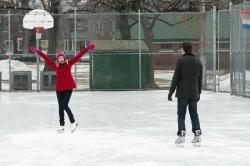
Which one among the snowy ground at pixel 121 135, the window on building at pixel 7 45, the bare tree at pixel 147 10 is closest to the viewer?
the snowy ground at pixel 121 135

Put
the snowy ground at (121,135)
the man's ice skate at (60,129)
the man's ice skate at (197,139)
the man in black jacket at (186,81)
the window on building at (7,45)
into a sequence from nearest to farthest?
the snowy ground at (121,135)
the man in black jacket at (186,81)
the man's ice skate at (197,139)
the man's ice skate at (60,129)
the window on building at (7,45)

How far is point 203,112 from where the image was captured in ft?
49.3

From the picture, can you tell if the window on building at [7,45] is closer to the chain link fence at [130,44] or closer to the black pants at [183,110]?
the chain link fence at [130,44]

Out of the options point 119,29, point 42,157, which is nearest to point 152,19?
point 119,29

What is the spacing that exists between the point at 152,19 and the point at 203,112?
9.92 m

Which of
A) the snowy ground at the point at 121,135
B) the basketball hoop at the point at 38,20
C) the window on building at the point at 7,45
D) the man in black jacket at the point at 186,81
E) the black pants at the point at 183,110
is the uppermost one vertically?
the basketball hoop at the point at 38,20

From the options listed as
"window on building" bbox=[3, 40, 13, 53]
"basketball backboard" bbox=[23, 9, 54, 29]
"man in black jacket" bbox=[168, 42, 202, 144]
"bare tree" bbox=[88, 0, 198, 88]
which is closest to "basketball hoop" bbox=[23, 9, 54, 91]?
"basketball backboard" bbox=[23, 9, 54, 29]

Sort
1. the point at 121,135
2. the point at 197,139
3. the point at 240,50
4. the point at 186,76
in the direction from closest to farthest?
the point at 186,76 < the point at 197,139 < the point at 121,135 < the point at 240,50

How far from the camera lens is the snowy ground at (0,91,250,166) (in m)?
8.43

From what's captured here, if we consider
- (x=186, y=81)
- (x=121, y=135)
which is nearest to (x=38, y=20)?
(x=121, y=135)

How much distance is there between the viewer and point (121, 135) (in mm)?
A: 10953

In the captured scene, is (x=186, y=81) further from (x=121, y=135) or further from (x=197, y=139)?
(x=121, y=135)

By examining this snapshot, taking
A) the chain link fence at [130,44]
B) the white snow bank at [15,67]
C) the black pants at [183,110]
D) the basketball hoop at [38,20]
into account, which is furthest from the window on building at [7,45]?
the black pants at [183,110]

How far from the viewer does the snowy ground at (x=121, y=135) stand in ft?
27.7
